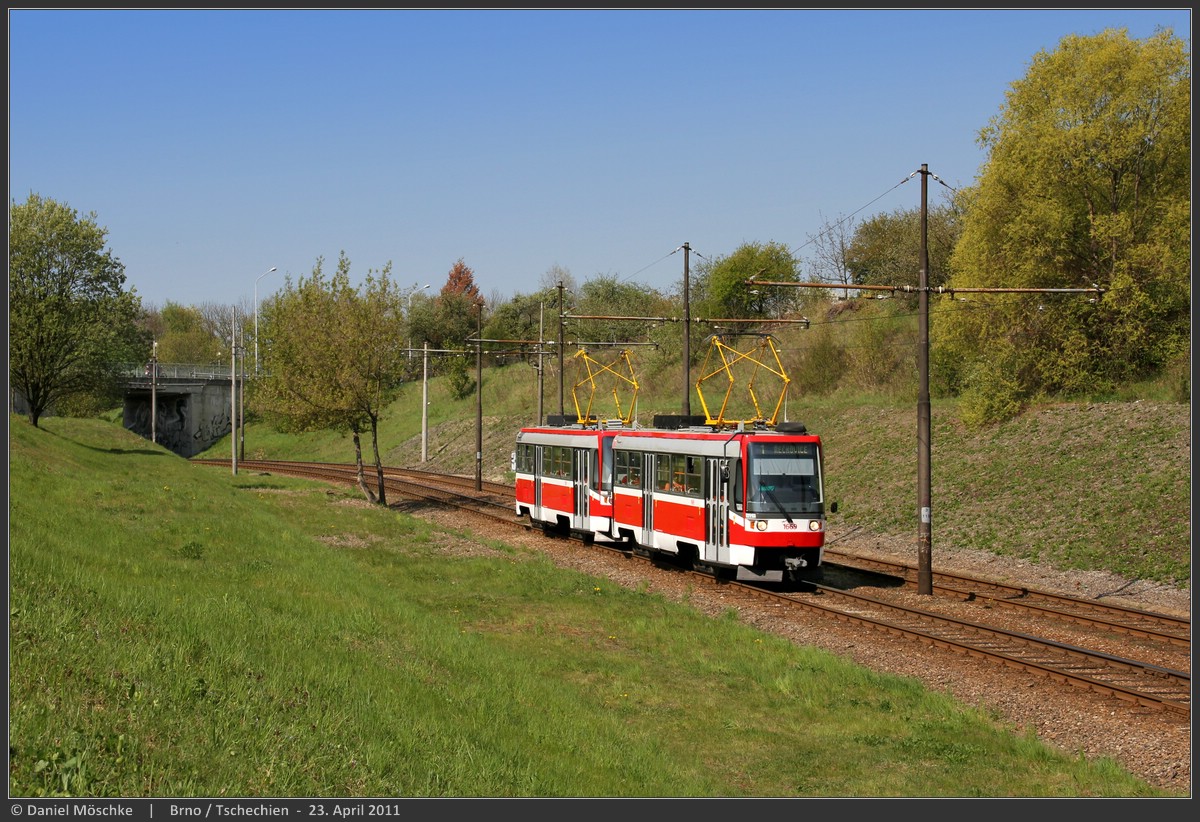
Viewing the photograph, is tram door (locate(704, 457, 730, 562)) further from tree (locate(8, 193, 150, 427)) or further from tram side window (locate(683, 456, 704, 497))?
tree (locate(8, 193, 150, 427))

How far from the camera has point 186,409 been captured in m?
86.2

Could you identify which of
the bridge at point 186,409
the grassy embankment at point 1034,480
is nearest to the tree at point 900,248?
the grassy embankment at point 1034,480

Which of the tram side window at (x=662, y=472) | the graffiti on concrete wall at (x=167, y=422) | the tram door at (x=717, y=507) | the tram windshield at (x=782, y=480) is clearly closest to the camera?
the tram windshield at (x=782, y=480)

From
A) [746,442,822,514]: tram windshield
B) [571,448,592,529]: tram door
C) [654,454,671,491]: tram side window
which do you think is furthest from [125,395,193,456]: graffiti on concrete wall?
[746,442,822,514]: tram windshield

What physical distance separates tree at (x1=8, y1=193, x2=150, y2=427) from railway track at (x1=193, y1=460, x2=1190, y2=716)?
28.7 metres

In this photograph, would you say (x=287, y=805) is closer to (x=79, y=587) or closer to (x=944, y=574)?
(x=79, y=587)

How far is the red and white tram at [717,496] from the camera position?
2186 cm

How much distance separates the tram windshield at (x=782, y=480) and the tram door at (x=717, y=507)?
0.63 metres

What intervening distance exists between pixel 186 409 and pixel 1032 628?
78.4 meters

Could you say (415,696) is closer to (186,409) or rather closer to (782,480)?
(782,480)

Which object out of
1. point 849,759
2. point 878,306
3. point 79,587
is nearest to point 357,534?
point 79,587

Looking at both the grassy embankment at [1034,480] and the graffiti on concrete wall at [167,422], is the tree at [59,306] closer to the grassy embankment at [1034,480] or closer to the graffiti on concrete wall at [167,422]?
the grassy embankment at [1034,480]

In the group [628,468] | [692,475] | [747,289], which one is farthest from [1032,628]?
[747,289]

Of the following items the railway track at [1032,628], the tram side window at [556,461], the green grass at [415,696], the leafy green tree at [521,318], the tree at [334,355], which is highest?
the leafy green tree at [521,318]
